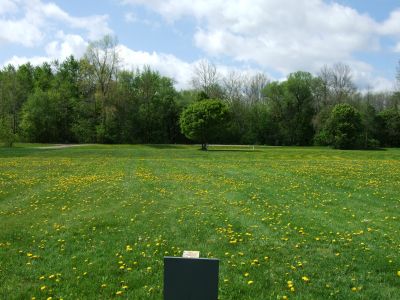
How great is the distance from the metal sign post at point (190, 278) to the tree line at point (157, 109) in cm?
5085

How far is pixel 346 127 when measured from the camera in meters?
54.6

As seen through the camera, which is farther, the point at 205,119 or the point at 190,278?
the point at 205,119

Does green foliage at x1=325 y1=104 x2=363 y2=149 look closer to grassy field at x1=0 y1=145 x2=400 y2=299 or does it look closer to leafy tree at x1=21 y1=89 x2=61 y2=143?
leafy tree at x1=21 y1=89 x2=61 y2=143

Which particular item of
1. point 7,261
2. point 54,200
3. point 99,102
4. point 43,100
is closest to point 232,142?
point 99,102

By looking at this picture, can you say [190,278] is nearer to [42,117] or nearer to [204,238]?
[204,238]

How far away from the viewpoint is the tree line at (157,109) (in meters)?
59.0

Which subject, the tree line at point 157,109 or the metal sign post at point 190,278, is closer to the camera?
the metal sign post at point 190,278

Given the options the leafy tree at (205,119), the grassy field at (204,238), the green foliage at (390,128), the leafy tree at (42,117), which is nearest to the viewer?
the grassy field at (204,238)

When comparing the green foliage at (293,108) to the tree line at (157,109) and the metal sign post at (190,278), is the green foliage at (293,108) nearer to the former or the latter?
the tree line at (157,109)

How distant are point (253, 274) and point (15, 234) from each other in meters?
4.93

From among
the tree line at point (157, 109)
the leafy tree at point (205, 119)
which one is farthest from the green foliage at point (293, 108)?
the leafy tree at point (205, 119)

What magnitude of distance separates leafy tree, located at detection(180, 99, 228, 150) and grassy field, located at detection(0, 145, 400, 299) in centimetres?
3041

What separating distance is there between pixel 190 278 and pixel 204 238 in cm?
463

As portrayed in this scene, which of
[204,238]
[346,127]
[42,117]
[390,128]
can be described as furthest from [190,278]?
[390,128]
